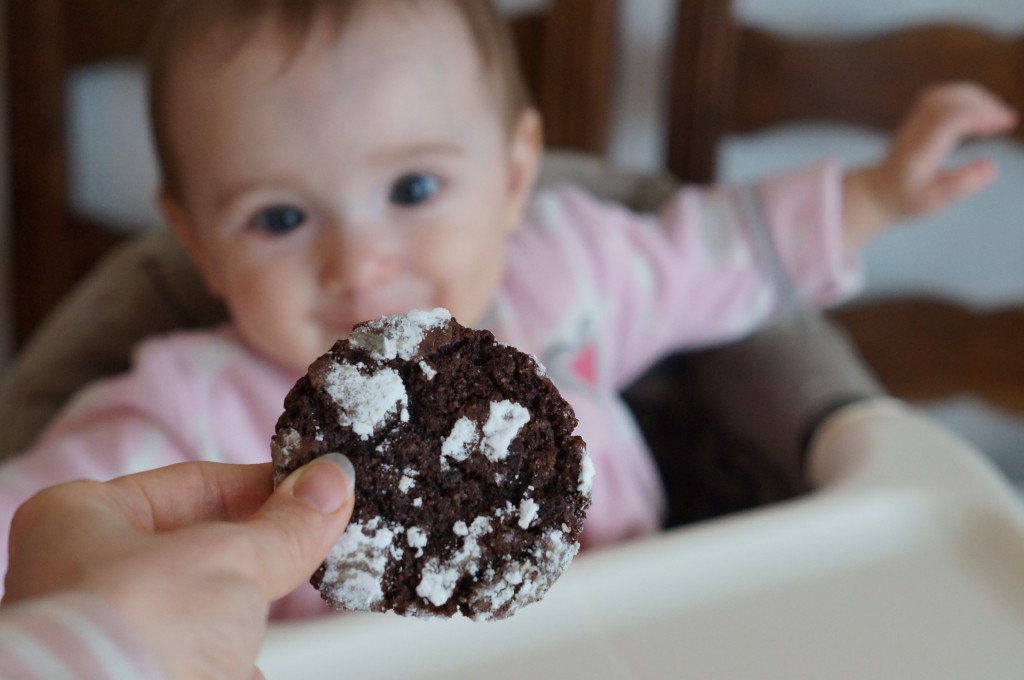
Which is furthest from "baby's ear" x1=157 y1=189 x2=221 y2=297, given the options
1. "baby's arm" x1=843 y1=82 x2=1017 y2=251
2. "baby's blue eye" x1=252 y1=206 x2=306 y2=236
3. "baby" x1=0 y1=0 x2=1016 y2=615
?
"baby's arm" x1=843 y1=82 x2=1017 y2=251

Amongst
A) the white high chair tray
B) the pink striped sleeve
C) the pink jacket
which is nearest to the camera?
the pink striped sleeve

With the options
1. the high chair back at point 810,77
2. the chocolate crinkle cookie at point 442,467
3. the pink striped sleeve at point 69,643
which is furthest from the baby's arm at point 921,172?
the pink striped sleeve at point 69,643

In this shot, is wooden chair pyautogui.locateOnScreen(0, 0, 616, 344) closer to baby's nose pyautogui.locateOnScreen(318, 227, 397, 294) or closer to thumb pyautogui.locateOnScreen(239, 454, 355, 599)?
baby's nose pyautogui.locateOnScreen(318, 227, 397, 294)

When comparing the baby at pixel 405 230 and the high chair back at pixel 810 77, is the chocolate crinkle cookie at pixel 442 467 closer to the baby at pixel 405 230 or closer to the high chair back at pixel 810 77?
the baby at pixel 405 230

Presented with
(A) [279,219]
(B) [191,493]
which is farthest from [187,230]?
(B) [191,493]

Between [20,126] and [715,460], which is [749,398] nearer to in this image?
[715,460]

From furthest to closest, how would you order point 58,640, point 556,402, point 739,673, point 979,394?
point 979,394 < point 739,673 < point 556,402 < point 58,640

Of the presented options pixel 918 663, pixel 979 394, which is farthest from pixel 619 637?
pixel 979 394
